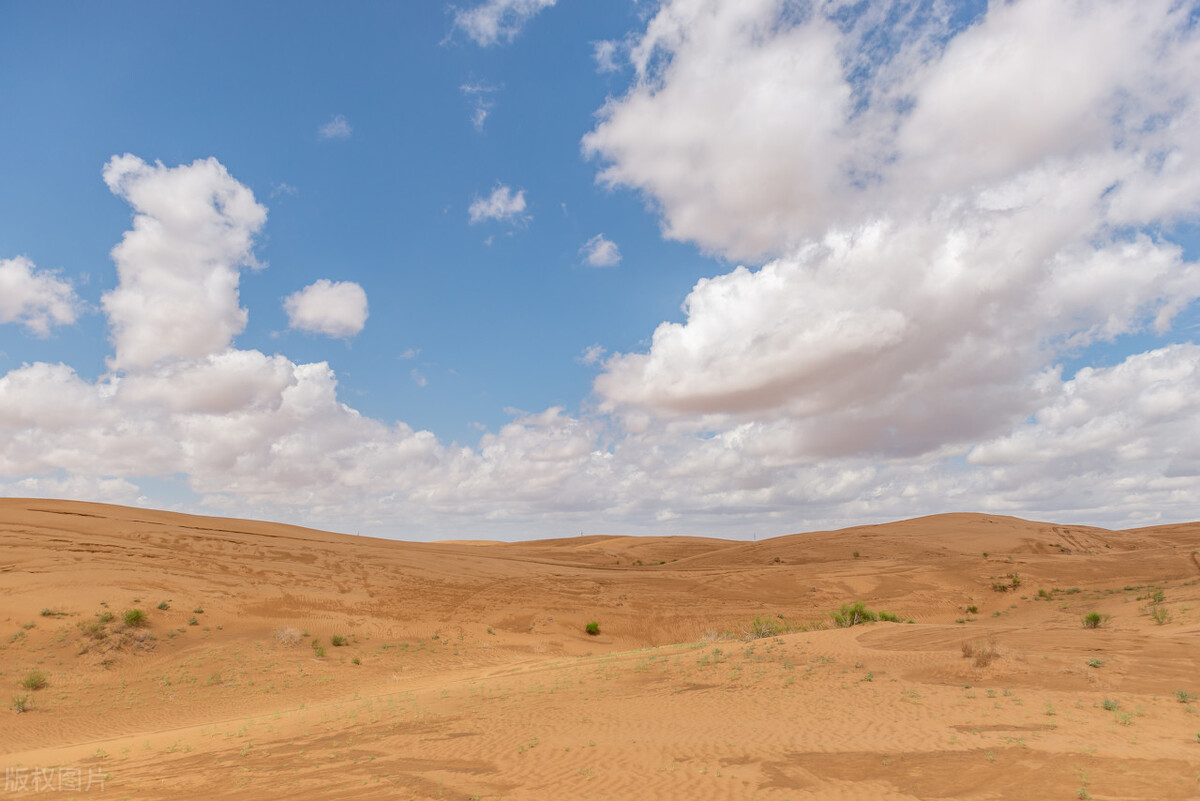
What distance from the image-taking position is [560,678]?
15.0 meters

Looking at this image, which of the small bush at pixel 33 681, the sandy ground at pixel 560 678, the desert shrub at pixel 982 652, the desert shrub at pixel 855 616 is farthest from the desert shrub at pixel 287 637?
the desert shrub at pixel 982 652

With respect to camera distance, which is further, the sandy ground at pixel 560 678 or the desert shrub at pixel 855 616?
the desert shrub at pixel 855 616

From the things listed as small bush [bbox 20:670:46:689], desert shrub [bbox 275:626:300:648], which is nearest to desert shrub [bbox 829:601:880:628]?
desert shrub [bbox 275:626:300:648]

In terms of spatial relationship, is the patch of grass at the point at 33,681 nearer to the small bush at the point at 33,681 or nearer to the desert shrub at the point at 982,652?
the small bush at the point at 33,681

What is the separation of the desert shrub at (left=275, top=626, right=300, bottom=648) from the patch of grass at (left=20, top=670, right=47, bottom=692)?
5.68 metres

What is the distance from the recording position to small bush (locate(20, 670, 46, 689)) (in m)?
15.9

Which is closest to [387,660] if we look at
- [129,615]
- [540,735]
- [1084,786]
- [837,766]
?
[129,615]

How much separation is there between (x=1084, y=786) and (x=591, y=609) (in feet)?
73.1

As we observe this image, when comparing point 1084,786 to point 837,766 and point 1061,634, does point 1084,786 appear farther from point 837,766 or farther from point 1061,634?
point 1061,634

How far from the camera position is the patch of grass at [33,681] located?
15852mm

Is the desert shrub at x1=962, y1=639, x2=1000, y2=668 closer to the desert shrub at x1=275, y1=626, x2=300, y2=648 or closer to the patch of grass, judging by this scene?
the desert shrub at x1=275, y1=626, x2=300, y2=648

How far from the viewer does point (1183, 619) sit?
17.3m

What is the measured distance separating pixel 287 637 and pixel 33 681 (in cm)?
614

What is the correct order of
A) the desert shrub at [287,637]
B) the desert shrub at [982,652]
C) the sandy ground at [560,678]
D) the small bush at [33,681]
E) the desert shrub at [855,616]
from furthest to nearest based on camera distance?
the desert shrub at [287,637] < the desert shrub at [855,616] < the small bush at [33,681] < the desert shrub at [982,652] < the sandy ground at [560,678]
